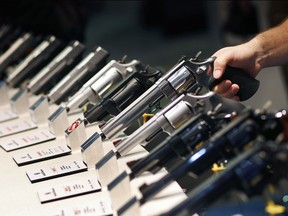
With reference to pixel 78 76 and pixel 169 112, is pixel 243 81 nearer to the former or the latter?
pixel 169 112

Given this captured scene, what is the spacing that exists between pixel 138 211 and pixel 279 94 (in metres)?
4.28

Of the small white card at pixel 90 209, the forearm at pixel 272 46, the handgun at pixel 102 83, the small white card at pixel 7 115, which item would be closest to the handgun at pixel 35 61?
the small white card at pixel 7 115

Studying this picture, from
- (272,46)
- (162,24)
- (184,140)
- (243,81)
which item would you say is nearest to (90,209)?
(184,140)

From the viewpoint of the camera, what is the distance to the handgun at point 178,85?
3.47m

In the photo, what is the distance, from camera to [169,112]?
3.24 metres

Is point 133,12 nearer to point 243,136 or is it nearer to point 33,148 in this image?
point 33,148

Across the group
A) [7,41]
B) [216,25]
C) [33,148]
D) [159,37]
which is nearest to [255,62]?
[33,148]

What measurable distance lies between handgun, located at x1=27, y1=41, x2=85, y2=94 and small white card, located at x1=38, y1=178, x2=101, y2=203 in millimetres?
1553

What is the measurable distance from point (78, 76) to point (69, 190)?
1.26 m

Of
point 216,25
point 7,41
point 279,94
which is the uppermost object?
point 7,41

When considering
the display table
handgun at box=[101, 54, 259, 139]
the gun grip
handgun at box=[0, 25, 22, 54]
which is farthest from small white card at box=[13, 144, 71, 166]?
handgun at box=[0, 25, 22, 54]

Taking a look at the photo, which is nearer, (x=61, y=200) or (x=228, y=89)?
(x=61, y=200)

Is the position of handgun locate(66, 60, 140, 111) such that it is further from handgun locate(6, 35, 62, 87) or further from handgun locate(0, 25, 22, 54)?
handgun locate(0, 25, 22, 54)

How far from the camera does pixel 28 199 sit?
3.23 metres
